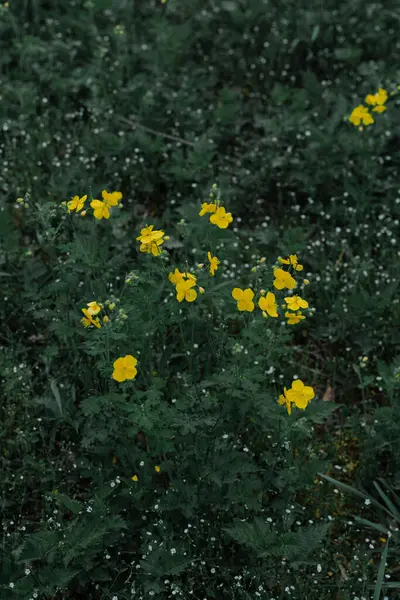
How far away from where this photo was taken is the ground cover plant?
2.68m

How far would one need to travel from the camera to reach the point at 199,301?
9.64ft

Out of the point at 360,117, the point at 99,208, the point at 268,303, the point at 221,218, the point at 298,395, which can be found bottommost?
the point at 298,395

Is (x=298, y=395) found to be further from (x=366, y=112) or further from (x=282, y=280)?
(x=366, y=112)

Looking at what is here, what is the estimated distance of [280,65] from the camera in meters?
5.04

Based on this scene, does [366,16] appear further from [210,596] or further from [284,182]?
[210,596]

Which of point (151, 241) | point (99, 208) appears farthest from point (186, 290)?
point (99, 208)

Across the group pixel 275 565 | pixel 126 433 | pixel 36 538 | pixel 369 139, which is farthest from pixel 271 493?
pixel 369 139

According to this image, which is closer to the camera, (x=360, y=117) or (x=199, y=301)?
(x=199, y=301)

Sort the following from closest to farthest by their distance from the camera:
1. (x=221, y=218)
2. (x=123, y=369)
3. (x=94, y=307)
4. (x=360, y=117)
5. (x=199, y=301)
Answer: (x=123, y=369) → (x=94, y=307) → (x=221, y=218) → (x=199, y=301) → (x=360, y=117)

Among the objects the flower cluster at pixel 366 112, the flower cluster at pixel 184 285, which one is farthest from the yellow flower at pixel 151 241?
the flower cluster at pixel 366 112

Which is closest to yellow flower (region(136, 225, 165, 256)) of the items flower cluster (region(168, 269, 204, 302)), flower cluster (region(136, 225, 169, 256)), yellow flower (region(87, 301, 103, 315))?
flower cluster (region(136, 225, 169, 256))

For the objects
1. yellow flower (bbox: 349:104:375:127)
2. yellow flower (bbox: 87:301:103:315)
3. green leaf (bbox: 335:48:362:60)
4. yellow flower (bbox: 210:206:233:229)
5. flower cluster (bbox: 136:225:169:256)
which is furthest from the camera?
green leaf (bbox: 335:48:362:60)

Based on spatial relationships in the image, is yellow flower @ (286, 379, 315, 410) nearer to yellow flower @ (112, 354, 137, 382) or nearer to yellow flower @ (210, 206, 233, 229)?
yellow flower @ (112, 354, 137, 382)

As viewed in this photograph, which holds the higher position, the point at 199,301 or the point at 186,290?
the point at 199,301
